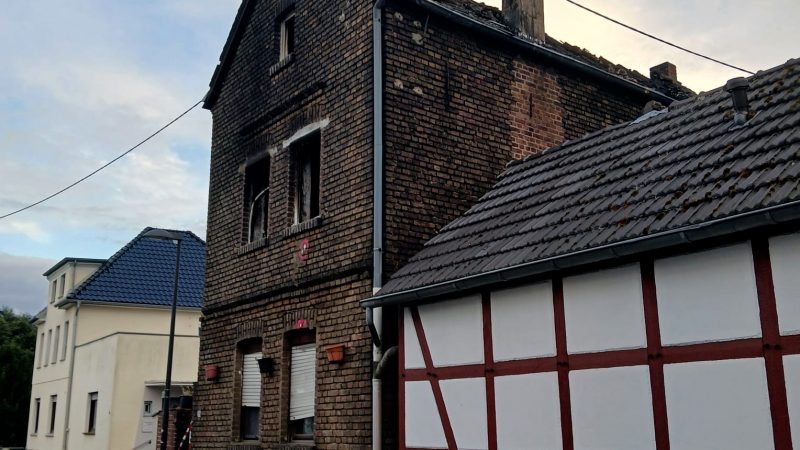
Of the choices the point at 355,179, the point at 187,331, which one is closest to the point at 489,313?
the point at 355,179

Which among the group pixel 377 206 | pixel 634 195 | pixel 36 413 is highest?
pixel 377 206

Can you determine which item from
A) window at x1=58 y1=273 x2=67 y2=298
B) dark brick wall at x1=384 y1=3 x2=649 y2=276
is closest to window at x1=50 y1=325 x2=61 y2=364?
window at x1=58 y1=273 x2=67 y2=298

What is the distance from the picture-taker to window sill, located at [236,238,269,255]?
40.8 ft

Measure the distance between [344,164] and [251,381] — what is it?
393cm

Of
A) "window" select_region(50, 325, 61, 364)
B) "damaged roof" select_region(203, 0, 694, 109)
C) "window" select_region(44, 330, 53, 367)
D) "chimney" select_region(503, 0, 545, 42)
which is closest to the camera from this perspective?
"damaged roof" select_region(203, 0, 694, 109)

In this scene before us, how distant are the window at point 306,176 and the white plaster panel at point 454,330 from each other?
11.3 ft

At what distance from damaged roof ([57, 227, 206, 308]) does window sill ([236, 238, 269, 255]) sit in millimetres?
15306

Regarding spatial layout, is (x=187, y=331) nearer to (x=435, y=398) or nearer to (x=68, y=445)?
(x=68, y=445)

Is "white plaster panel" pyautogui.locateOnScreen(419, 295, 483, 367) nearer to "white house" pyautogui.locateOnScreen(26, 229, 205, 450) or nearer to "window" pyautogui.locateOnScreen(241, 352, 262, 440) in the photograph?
"window" pyautogui.locateOnScreen(241, 352, 262, 440)

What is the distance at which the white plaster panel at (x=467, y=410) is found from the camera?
27.4 ft

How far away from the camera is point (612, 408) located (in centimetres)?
711

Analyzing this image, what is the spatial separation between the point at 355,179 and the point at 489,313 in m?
3.12

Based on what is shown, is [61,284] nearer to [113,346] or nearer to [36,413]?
[36,413]

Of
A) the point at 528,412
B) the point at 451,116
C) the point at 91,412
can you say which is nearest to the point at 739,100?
the point at 528,412
